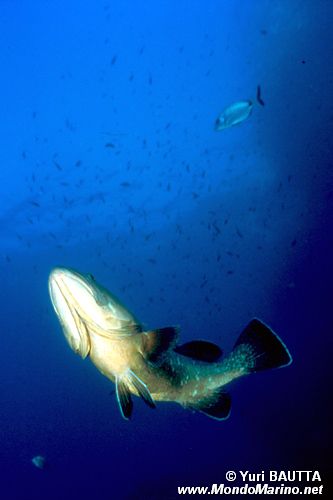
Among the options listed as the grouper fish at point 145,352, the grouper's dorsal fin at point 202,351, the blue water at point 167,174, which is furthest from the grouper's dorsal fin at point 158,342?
the blue water at point 167,174

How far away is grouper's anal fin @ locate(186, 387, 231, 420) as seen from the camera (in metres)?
2.72

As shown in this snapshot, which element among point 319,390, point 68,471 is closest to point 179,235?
point 319,390

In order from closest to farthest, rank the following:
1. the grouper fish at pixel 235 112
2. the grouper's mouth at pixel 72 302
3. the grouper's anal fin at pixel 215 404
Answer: the grouper's mouth at pixel 72 302 → the grouper's anal fin at pixel 215 404 → the grouper fish at pixel 235 112

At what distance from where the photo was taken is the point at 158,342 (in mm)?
2275

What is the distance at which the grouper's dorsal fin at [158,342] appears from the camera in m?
2.25

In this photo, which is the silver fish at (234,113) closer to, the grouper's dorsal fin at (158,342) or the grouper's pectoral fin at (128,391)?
the grouper's dorsal fin at (158,342)

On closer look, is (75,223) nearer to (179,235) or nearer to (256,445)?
(179,235)

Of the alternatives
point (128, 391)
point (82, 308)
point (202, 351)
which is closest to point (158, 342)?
point (128, 391)

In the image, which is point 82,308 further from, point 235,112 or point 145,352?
point 235,112

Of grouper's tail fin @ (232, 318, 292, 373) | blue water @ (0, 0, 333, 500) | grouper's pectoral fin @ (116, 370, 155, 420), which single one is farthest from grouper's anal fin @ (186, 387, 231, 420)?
blue water @ (0, 0, 333, 500)

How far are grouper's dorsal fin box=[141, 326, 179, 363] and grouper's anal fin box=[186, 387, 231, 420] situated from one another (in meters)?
0.74

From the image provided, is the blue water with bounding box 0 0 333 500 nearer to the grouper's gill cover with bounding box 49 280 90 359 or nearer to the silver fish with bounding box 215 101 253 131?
the silver fish with bounding box 215 101 253 131

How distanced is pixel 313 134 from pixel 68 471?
45164 mm

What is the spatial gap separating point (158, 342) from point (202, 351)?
637mm
